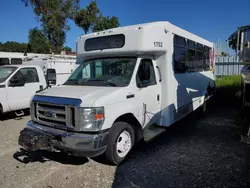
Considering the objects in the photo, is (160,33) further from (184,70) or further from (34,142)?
(34,142)

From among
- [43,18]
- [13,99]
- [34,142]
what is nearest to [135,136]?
[34,142]

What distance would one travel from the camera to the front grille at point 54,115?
146 inches

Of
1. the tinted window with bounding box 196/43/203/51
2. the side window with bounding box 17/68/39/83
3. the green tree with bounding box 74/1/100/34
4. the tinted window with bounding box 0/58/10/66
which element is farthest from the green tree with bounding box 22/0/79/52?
the tinted window with bounding box 196/43/203/51

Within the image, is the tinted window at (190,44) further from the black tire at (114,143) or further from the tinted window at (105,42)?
the black tire at (114,143)

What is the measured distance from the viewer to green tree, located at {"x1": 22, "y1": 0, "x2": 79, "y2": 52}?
974 inches

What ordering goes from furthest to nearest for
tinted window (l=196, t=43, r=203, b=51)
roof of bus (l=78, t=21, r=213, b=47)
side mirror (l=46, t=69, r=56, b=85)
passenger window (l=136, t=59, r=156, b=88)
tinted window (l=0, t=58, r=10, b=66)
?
tinted window (l=0, t=58, r=10, b=66)
tinted window (l=196, t=43, r=203, b=51)
side mirror (l=46, t=69, r=56, b=85)
roof of bus (l=78, t=21, r=213, b=47)
passenger window (l=136, t=59, r=156, b=88)

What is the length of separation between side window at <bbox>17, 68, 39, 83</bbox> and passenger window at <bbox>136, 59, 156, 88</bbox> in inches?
213

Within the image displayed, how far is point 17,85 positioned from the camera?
783 cm

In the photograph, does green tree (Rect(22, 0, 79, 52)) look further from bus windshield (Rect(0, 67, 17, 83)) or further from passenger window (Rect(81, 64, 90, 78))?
passenger window (Rect(81, 64, 90, 78))

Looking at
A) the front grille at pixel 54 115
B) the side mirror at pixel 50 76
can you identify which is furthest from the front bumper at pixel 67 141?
the side mirror at pixel 50 76

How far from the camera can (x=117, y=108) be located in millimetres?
3965

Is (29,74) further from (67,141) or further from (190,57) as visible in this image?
(190,57)

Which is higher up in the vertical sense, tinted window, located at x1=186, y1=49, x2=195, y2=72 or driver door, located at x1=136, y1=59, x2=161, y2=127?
tinted window, located at x1=186, y1=49, x2=195, y2=72

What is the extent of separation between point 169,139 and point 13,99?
5.68m
